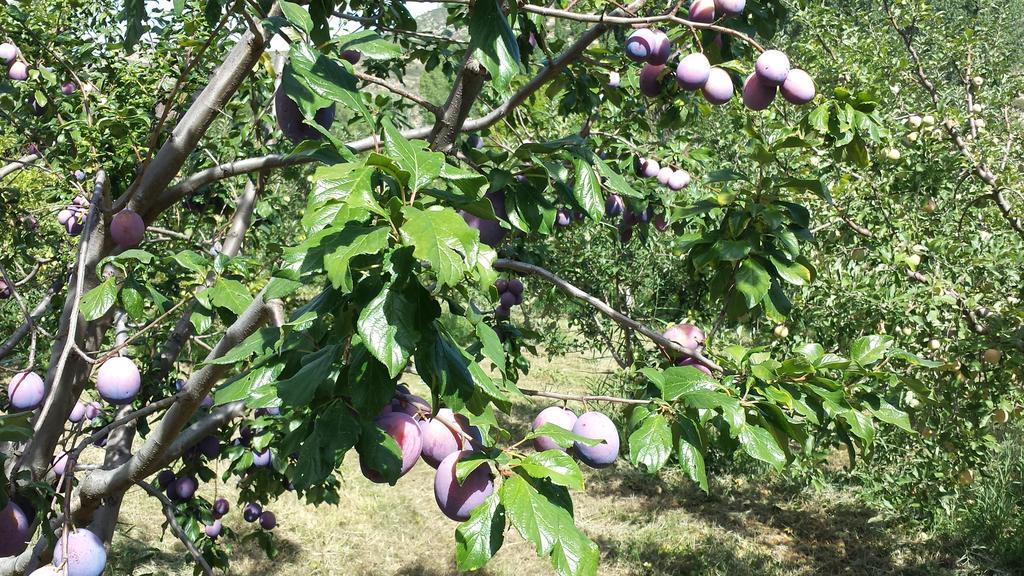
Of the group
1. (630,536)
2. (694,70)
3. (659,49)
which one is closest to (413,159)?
A: (694,70)

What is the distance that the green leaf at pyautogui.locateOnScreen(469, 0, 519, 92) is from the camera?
120 cm

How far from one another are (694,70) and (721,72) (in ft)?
0.27

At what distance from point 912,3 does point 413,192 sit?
4.35 meters

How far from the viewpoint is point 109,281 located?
179 cm

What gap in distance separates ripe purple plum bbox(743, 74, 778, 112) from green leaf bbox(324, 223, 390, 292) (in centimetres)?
108

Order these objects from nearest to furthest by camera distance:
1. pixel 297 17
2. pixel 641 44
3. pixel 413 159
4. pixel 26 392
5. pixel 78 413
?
pixel 413 159, pixel 297 17, pixel 641 44, pixel 26 392, pixel 78 413

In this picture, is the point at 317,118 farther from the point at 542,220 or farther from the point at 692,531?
the point at 692,531

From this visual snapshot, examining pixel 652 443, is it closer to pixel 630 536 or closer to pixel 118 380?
pixel 118 380

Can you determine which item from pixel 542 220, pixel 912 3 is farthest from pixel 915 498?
pixel 542 220

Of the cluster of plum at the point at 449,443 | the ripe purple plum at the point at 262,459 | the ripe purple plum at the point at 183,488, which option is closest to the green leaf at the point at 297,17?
the cluster of plum at the point at 449,443

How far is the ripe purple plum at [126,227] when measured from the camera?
6.27ft

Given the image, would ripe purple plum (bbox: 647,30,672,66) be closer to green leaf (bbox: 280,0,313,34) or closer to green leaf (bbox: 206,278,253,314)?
green leaf (bbox: 280,0,313,34)

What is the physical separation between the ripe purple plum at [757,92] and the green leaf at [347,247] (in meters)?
1.08

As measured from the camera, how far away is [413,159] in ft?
3.31
